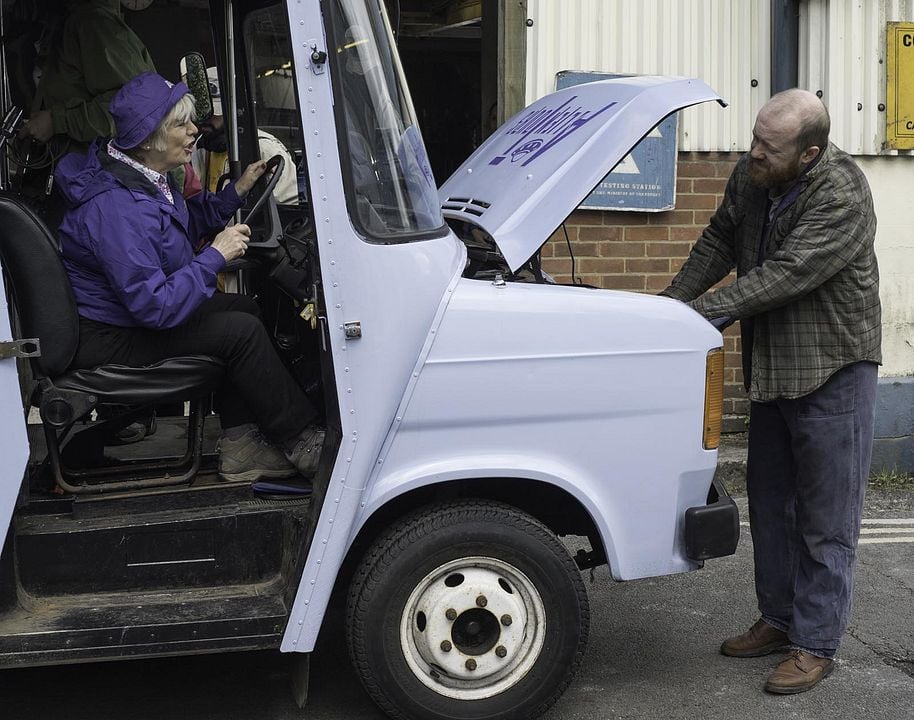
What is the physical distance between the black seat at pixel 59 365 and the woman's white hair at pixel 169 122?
436 millimetres

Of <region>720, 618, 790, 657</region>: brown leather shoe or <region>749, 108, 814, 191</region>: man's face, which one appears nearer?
<region>749, 108, 814, 191</region>: man's face

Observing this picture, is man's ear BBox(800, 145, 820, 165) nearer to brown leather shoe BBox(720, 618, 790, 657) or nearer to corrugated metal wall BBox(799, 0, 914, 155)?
brown leather shoe BBox(720, 618, 790, 657)

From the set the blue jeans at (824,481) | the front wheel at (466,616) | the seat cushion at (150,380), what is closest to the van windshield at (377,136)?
the seat cushion at (150,380)

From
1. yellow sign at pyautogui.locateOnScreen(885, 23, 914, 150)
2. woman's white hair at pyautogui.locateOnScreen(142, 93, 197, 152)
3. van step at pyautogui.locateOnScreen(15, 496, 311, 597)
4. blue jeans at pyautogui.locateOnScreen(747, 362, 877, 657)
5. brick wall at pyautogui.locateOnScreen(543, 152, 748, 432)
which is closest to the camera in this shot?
van step at pyautogui.locateOnScreen(15, 496, 311, 597)

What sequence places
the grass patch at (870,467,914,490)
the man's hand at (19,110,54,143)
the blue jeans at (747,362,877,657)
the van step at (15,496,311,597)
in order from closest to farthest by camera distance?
the van step at (15,496,311,597)
the blue jeans at (747,362,877,657)
the man's hand at (19,110,54,143)
the grass patch at (870,467,914,490)

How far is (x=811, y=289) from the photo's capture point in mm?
4012

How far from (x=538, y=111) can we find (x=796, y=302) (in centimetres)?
113

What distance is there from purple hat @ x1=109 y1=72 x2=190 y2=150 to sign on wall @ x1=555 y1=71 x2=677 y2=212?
3.70 m

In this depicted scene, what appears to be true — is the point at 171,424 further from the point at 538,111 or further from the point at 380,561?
the point at 538,111

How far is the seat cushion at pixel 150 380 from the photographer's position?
375 cm

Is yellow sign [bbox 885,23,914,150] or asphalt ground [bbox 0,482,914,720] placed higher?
Result: yellow sign [bbox 885,23,914,150]

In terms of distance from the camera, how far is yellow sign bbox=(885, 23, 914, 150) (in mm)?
7109

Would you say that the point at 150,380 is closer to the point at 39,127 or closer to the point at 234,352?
the point at 234,352

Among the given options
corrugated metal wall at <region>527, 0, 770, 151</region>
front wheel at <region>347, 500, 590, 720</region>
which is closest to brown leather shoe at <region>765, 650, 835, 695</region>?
front wheel at <region>347, 500, 590, 720</region>
